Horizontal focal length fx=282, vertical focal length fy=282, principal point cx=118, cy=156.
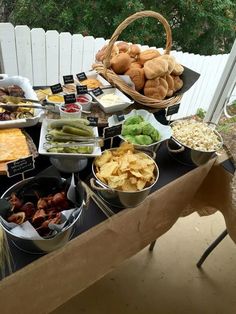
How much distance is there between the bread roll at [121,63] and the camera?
1.21 meters

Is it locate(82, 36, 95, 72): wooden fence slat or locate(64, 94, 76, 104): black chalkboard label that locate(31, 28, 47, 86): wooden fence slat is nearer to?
locate(82, 36, 95, 72): wooden fence slat

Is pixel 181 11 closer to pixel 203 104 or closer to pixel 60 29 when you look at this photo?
pixel 203 104

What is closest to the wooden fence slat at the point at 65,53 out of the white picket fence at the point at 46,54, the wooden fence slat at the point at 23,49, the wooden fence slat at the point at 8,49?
the white picket fence at the point at 46,54

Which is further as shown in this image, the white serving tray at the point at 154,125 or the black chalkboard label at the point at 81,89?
the black chalkboard label at the point at 81,89

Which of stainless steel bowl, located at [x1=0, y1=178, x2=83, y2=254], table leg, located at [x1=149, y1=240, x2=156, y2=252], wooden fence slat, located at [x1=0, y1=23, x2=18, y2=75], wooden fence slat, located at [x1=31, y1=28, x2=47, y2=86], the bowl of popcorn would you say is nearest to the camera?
stainless steel bowl, located at [x1=0, y1=178, x2=83, y2=254]

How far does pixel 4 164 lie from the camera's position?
813mm

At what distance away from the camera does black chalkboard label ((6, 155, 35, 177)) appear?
752mm

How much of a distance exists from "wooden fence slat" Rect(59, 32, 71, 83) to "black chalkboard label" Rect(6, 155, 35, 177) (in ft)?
6.06

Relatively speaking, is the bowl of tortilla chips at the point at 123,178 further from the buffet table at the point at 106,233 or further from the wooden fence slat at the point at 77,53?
the wooden fence slat at the point at 77,53

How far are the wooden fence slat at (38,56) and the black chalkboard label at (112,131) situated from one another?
1.66m

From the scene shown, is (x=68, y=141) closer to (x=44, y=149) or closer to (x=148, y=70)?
(x=44, y=149)

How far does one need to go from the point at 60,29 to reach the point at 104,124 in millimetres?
2555

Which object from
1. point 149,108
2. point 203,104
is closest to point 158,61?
point 149,108

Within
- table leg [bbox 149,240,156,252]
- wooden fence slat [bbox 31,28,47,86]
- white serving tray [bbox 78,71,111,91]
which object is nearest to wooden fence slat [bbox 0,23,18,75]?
wooden fence slat [bbox 31,28,47,86]
